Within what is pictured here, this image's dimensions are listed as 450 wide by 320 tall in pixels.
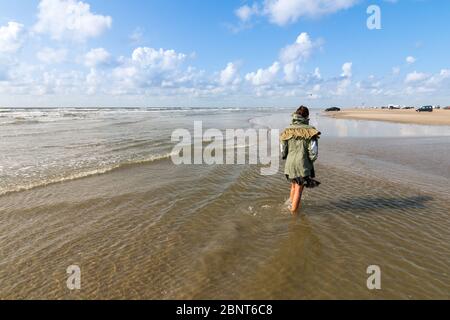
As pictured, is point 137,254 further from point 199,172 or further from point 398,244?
point 199,172

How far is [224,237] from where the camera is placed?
5.86 metres

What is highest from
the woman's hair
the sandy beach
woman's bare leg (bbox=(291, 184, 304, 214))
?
the sandy beach

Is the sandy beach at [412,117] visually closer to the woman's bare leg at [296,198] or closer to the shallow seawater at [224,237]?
the shallow seawater at [224,237]

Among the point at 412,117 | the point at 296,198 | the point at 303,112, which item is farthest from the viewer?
the point at 412,117

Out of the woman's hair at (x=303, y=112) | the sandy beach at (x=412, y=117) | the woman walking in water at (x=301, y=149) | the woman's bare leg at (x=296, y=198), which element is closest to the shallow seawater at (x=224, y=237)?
the woman's bare leg at (x=296, y=198)

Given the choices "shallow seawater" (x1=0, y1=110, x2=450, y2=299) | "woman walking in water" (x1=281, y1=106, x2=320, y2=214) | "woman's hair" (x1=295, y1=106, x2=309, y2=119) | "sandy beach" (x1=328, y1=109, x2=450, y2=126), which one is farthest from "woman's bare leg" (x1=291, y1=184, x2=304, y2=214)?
"sandy beach" (x1=328, y1=109, x2=450, y2=126)

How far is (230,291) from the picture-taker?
4156 mm

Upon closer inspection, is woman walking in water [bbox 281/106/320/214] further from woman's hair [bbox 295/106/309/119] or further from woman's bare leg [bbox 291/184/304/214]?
woman's bare leg [bbox 291/184/304/214]

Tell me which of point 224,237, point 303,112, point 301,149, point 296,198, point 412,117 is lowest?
point 224,237

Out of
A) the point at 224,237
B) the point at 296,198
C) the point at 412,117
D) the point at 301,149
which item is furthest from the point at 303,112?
the point at 412,117

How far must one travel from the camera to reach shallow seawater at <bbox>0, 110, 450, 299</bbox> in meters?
4.30

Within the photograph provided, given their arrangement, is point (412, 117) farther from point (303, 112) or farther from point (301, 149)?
point (301, 149)
